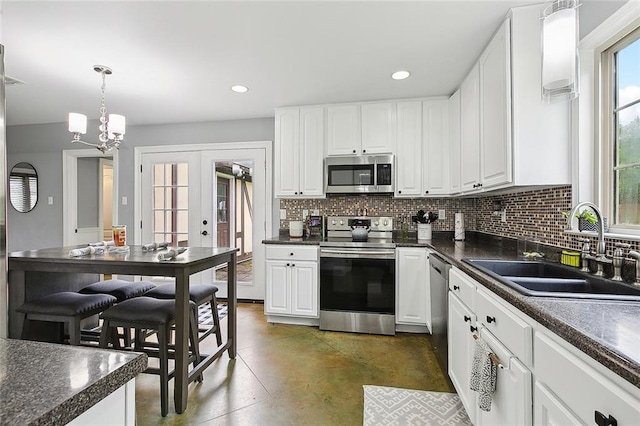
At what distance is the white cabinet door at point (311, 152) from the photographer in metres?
3.48

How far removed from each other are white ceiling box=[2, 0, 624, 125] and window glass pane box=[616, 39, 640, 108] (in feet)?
0.71

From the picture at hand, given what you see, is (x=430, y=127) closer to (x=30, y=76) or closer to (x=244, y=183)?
(x=244, y=183)

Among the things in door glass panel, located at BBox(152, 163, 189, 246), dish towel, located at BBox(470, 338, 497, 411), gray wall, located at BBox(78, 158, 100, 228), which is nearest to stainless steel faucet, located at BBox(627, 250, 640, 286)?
dish towel, located at BBox(470, 338, 497, 411)

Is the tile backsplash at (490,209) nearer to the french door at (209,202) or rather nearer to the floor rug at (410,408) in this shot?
the french door at (209,202)

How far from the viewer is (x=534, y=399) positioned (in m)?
1.06

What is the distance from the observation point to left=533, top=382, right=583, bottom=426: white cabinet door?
87 centimetres

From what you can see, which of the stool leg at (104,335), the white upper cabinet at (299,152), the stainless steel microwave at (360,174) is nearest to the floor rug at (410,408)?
the stool leg at (104,335)

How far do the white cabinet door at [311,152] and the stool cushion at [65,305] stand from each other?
6.92 feet

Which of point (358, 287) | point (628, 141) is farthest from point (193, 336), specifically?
point (628, 141)

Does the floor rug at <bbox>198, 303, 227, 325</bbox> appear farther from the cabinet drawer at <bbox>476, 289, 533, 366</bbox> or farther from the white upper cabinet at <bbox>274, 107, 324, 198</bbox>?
the cabinet drawer at <bbox>476, 289, 533, 366</bbox>

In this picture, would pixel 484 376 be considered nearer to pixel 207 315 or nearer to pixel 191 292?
pixel 191 292

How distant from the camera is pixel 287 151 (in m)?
3.55

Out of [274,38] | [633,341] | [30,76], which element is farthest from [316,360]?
[30,76]

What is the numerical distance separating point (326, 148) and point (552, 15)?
2.32 m
